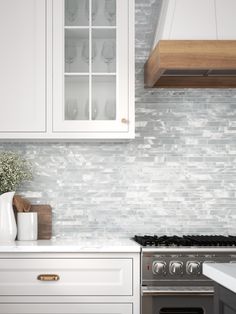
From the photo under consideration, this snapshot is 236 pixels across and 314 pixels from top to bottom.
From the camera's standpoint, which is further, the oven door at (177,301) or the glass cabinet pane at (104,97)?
the glass cabinet pane at (104,97)

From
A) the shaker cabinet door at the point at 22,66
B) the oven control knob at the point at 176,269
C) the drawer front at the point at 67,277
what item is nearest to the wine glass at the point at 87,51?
the shaker cabinet door at the point at 22,66

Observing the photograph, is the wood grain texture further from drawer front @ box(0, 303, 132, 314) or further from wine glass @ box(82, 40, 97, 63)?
drawer front @ box(0, 303, 132, 314)

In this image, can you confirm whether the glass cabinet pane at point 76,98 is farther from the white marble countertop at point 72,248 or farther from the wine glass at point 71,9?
the white marble countertop at point 72,248

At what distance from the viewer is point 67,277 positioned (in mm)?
3295

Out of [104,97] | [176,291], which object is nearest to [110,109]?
[104,97]

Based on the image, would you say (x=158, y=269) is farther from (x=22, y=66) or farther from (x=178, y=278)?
(x=22, y=66)

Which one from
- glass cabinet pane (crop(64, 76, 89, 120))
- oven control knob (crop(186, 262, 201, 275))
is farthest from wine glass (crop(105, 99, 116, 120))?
oven control knob (crop(186, 262, 201, 275))

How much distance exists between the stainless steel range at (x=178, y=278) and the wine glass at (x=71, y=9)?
57.2 inches

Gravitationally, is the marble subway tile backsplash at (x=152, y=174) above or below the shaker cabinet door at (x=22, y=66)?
below

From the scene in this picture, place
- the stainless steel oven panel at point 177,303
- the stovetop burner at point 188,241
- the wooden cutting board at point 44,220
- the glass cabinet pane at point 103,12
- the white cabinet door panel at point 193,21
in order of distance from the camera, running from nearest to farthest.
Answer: the stainless steel oven panel at point 177,303, the stovetop burner at point 188,241, the white cabinet door panel at point 193,21, the glass cabinet pane at point 103,12, the wooden cutting board at point 44,220

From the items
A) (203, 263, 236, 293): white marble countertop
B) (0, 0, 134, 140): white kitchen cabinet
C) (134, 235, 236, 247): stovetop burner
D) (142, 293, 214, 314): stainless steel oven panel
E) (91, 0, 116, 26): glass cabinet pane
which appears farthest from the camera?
(91, 0, 116, 26): glass cabinet pane

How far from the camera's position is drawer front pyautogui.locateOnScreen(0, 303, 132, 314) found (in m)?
3.26

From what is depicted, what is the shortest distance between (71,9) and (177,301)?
6.05 ft

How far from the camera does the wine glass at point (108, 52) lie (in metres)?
3.68
